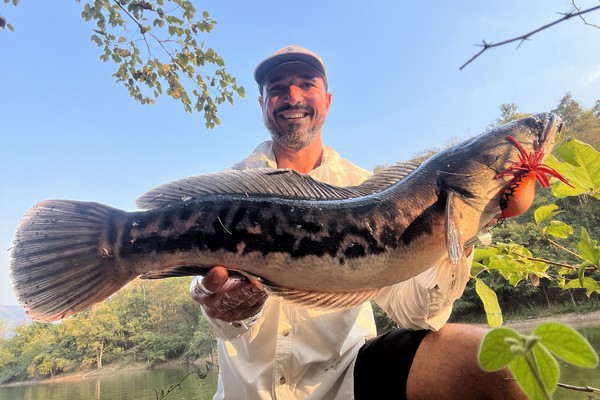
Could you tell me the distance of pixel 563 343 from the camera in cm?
50

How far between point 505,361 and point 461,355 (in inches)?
98.2

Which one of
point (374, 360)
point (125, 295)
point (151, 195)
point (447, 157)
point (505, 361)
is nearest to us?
point (505, 361)

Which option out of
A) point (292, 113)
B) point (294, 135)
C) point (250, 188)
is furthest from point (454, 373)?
point (292, 113)

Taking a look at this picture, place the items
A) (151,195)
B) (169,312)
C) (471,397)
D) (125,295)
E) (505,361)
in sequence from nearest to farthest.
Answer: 1. (505,361)
2. (151,195)
3. (471,397)
4. (169,312)
5. (125,295)

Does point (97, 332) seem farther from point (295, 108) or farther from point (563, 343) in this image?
point (563, 343)

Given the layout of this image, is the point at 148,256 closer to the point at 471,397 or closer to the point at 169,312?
the point at 471,397

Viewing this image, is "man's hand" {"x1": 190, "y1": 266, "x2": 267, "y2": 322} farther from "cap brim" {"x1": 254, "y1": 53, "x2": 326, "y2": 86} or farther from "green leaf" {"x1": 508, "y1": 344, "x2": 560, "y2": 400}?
"cap brim" {"x1": 254, "y1": 53, "x2": 326, "y2": 86}

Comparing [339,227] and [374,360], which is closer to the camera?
[339,227]

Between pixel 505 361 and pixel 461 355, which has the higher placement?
pixel 505 361

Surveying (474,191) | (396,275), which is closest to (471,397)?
(396,275)

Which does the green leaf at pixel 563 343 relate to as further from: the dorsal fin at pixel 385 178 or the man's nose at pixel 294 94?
the man's nose at pixel 294 94

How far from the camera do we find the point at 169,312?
57.6 m

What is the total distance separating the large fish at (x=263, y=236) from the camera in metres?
1.99

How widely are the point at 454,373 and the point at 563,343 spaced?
250 cm
